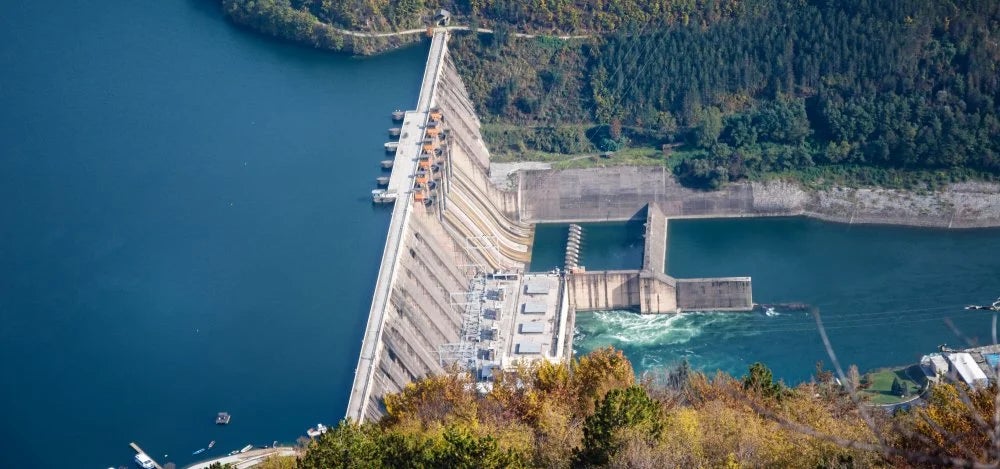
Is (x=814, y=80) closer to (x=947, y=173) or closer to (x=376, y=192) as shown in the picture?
(x=947, y=173)

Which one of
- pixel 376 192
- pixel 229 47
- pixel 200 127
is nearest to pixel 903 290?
pixel 376 192

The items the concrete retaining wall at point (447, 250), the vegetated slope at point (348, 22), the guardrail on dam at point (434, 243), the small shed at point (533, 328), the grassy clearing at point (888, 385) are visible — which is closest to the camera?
the guardrail on dam at point (434, 243)

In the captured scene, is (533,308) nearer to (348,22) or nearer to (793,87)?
(793,87)

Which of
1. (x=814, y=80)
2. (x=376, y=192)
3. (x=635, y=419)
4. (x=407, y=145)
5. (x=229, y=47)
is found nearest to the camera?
(x=635, y=419)

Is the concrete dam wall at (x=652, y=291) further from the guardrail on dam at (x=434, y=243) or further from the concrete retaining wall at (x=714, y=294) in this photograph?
the guardrail on dam at (x=434, y=243)

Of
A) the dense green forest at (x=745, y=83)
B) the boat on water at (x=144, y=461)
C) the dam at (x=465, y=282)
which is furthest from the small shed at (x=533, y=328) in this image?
the boat on water at (x=144, y=461)

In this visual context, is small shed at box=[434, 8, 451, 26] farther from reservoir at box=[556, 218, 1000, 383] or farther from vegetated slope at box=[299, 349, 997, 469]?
vegetated slope at box=[299, 349, 997, 469]
